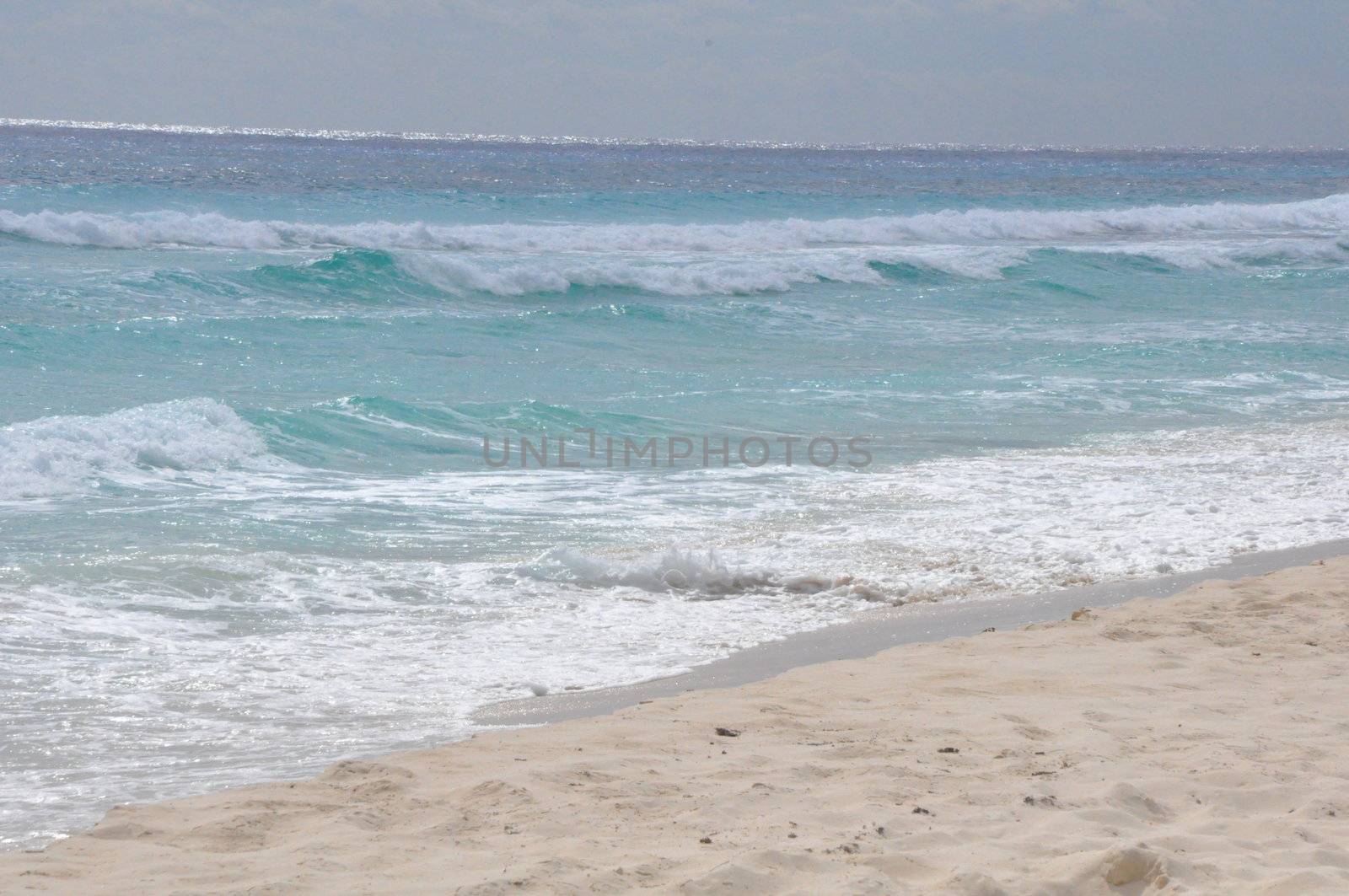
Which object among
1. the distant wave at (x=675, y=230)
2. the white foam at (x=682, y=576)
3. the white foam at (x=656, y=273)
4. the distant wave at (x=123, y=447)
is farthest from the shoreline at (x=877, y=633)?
the distant wave at (x=675, y=230)

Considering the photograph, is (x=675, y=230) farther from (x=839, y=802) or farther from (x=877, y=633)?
(x=839, y=802)

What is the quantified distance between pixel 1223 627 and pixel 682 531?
2.92 meters

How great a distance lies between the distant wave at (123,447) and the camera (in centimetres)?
776

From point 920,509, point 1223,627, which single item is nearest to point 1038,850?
point 1223,627

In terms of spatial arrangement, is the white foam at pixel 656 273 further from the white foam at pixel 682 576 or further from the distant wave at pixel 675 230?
the white foam at pixel 682 576

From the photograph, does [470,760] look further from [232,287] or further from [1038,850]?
[232,287]

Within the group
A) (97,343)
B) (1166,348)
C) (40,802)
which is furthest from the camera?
(1166,348)

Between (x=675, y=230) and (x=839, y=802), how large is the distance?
93.2ft

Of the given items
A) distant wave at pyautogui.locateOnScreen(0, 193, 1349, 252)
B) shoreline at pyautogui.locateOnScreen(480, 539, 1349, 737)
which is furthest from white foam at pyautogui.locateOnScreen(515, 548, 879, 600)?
distant wave at pyautogui.locateOnScreen(0, 193, 1349, 252)

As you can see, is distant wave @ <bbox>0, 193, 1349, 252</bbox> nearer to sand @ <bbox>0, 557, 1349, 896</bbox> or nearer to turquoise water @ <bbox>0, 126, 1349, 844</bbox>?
turquoise water @ <bbox>0, 126, 1349, 844</bbox>

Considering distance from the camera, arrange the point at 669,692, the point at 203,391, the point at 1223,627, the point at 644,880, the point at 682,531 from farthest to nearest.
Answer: the point at 203,391 → the point at 682,531 → the point at 1223,627 → the point at 669,692 → the point at 644,880

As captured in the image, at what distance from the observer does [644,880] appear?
2.92 metres

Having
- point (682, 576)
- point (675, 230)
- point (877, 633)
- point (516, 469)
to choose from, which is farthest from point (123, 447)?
point (675, 230)

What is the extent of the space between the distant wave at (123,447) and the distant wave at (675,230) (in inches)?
655
